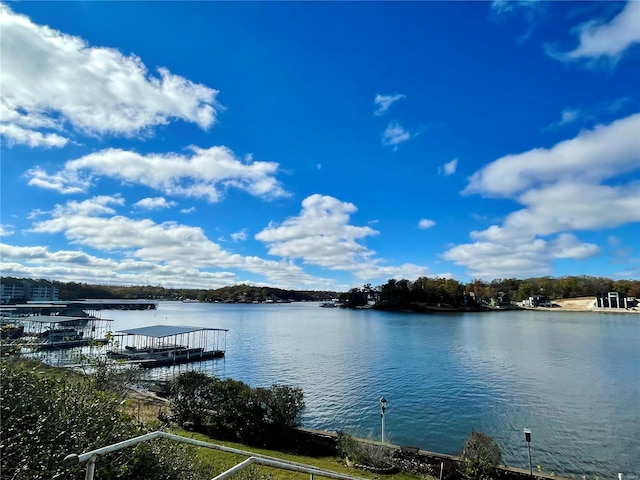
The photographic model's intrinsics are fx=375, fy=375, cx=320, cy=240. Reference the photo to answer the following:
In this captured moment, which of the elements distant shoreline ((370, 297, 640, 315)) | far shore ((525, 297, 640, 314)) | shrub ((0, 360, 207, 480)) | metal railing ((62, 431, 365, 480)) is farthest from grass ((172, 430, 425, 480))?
far shore ((525, 297, 640, 314))

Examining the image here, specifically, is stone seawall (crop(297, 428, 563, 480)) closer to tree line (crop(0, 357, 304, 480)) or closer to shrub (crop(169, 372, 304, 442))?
shrub (crop(169, 372, 304, 442))

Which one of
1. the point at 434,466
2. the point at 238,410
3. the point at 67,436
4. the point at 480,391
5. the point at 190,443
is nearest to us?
the point at 190,443


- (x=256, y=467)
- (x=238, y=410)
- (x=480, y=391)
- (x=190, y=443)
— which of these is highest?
(x=190, y=443)

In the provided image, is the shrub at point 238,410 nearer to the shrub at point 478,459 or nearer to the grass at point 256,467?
the grass at point 256,467

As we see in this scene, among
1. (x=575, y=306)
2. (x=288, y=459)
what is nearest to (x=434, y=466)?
(x=288, y=459)

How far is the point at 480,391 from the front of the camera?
34.4m

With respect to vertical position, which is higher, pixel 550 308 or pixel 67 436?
pixel 67 436

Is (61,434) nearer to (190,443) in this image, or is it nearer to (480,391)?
(190,443)

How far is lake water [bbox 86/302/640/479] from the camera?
2291 cm

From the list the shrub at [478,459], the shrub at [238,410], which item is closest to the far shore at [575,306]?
the shrub at [478,459]

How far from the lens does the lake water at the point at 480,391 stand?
22.9 metres

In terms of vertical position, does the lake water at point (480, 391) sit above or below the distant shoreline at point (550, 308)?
below

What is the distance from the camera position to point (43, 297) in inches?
5413

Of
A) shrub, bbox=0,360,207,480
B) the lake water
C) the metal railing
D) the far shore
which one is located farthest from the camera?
the far shore
